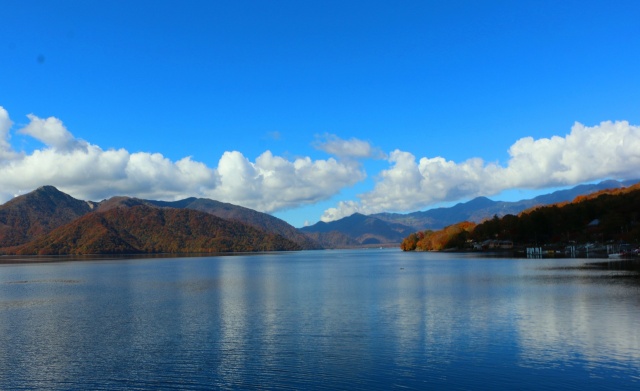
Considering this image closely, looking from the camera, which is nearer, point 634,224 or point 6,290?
point 6,290

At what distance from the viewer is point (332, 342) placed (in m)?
37.8

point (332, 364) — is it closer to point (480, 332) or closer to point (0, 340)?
point (480, 332)

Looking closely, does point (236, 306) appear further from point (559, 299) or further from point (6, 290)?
point (6, 290)

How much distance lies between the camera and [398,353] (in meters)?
34.1

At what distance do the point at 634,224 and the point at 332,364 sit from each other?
206480 millimetres

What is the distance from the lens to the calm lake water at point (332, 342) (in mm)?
28750

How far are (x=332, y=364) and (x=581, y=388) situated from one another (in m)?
14.3

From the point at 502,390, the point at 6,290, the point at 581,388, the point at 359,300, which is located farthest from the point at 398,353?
the point at 6,290

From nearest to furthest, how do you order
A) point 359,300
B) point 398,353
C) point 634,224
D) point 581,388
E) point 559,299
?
point 581,388 → point 398,353 → point 559,299 → point 359,300 → point 634,224

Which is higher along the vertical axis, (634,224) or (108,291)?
(634,224)

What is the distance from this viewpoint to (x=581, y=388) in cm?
2609

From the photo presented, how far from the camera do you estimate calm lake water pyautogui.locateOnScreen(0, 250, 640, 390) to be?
94.3 ft

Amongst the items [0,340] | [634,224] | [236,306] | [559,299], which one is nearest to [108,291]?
[236,306]

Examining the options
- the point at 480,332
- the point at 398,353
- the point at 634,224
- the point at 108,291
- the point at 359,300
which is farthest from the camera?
the point at 634,224
